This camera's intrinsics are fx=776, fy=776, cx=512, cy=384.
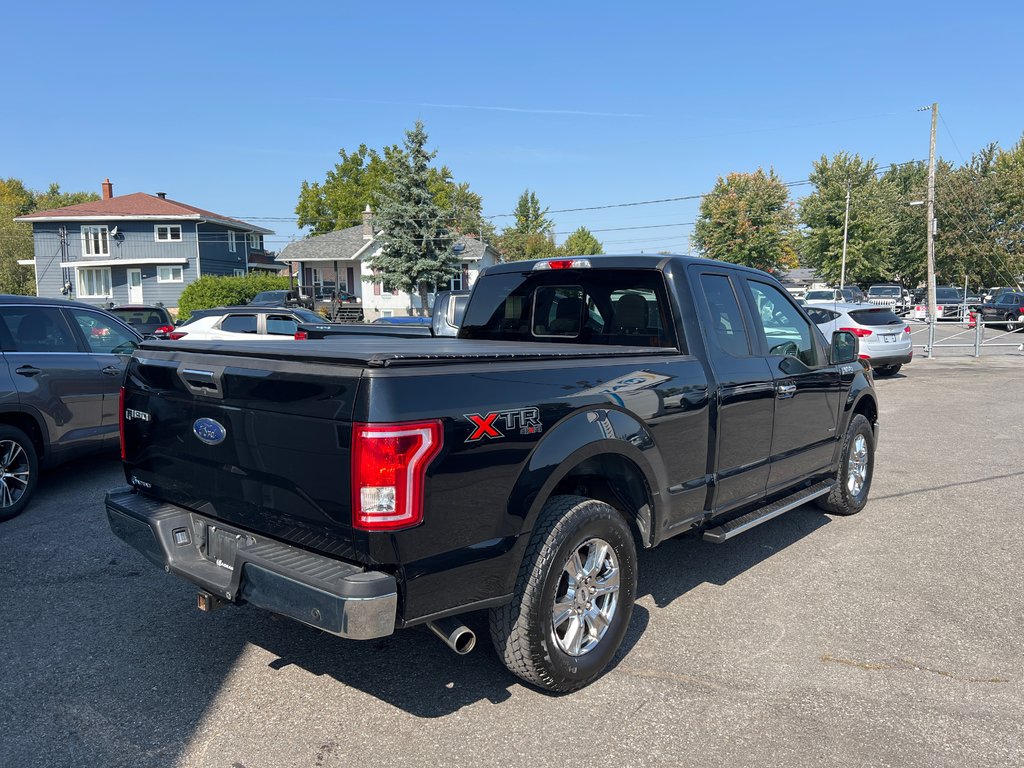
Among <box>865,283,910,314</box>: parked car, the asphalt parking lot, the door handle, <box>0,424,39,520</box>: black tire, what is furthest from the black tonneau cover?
<box>865,283,910,314</box>: parked car

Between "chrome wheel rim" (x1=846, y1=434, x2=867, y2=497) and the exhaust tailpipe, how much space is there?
4199 mm

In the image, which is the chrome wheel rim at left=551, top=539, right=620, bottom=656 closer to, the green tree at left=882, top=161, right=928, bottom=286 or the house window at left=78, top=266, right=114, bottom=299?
the house window at left=78, top=266, right=114, bottom=299

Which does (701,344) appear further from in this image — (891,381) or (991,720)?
(891,381)

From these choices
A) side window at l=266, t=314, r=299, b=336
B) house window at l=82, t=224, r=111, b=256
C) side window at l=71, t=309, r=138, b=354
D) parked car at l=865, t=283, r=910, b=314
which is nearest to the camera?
side window at l=71, t=309, r=138, b=354

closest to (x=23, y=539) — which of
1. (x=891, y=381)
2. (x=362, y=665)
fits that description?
(x=362, y=665)

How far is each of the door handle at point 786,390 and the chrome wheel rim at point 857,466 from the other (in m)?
1.45

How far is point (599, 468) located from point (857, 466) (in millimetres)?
3646

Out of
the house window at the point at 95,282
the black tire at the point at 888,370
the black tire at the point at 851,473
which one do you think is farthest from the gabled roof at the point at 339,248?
the black tire at the point at 851,473

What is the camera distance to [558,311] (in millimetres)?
4984

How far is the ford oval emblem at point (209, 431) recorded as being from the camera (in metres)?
3.23

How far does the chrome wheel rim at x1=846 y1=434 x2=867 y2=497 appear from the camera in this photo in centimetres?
619

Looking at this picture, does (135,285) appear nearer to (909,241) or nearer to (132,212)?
(132,212)

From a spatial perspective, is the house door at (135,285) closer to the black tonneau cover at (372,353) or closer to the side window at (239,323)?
the side window at (239,323)

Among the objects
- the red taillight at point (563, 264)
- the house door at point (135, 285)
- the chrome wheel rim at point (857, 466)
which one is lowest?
the chrome wheel rim at point (857, 466)
